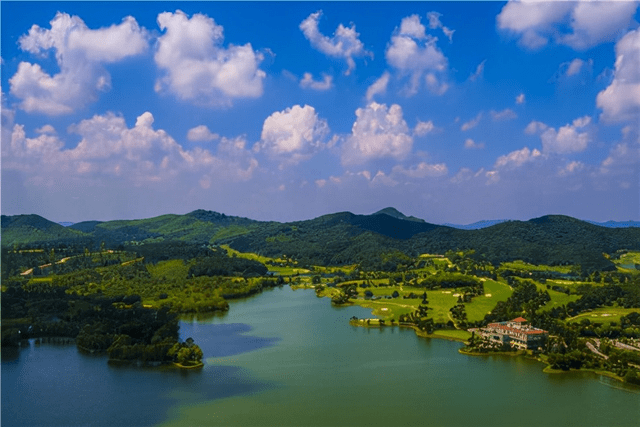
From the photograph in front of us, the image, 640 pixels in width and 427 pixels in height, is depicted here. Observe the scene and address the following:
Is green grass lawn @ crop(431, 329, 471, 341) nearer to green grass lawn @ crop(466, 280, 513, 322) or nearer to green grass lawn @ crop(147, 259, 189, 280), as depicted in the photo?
green grass lawn @ crop(466, 280, 513, 322)

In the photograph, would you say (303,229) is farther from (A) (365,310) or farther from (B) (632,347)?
(B) (632,347)

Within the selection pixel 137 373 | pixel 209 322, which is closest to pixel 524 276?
pixel 209 322

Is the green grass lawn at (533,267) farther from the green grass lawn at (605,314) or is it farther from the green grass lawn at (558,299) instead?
the green grass lawn at (605,314)

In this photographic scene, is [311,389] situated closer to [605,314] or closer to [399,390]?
[399,390]

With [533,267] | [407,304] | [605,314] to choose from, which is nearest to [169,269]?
[407,304]

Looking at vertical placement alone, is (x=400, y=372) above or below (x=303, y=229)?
below

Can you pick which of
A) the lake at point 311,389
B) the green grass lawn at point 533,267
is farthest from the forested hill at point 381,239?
the lake at point 311,389

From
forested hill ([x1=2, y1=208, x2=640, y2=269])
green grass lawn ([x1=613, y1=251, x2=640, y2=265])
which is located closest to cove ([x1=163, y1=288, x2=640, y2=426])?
forested hill ([x1=2, y1=208, x2=640, y2=269])
